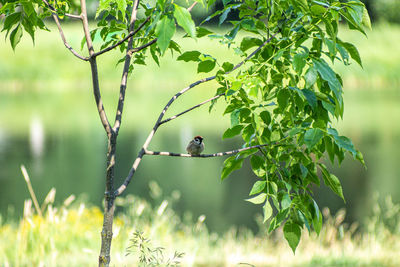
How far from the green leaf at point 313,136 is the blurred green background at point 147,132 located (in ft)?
1.43

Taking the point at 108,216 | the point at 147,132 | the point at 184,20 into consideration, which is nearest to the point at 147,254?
the point at 108,216

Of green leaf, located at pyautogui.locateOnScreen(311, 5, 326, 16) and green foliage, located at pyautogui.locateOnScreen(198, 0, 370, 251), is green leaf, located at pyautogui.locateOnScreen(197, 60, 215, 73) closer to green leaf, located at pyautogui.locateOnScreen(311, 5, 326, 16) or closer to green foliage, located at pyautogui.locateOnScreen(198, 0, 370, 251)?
green foliage, located at pyautogui.locateOnScreen(198, 0, 370, 251)

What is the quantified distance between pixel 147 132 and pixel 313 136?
11.9m

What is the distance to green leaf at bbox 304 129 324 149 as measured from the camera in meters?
1.35

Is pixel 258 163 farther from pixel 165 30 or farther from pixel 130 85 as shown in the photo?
pixel 130 85

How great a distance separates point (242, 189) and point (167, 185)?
4.61ft

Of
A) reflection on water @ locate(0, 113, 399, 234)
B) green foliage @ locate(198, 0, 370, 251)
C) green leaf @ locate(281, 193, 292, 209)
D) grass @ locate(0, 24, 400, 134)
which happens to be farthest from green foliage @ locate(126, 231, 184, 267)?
grass @ locate(0, 24, 400, 134)

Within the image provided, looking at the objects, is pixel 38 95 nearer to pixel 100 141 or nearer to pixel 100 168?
pixel 100 141

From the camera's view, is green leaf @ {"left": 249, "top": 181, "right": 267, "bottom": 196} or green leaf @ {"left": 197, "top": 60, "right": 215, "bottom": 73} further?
green leaf @ {"left": 197, "top": 60, "right": 215, "bottom": 73}

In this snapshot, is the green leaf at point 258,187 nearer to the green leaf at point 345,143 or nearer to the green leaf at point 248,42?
the green leaf at point 345,143

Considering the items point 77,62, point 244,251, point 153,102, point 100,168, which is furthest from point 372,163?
point 77,62

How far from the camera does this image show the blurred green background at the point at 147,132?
8719 mm

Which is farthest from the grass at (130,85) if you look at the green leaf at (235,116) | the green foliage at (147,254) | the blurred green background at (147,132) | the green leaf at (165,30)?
the green leaf at (165,30)

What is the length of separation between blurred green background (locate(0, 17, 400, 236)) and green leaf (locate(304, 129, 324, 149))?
44 centimetres
